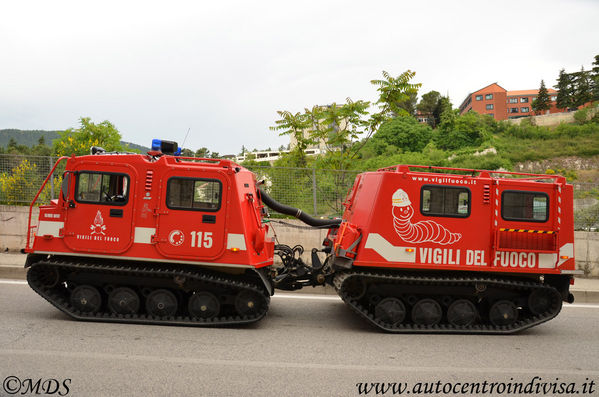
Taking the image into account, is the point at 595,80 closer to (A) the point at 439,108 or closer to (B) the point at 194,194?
(A) the point at 439,108

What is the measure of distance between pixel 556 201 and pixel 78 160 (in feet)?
24.8

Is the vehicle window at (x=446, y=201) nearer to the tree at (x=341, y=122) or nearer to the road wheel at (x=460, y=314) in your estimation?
the road wheel at (x=460, y=314)

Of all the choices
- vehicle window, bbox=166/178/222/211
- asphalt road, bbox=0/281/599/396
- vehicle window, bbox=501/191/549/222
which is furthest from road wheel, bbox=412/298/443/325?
vehicle window, bbox=166/178/222/211

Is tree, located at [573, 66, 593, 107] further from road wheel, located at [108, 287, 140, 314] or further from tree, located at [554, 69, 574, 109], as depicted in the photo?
road wheel, located at [108, 287, 140, 314]

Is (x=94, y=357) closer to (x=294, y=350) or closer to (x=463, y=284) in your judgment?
(x=294, y=350)

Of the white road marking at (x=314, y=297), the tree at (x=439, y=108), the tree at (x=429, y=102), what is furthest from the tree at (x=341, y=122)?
the tree at (x=429, y=102)

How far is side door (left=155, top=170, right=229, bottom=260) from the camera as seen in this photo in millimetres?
6848

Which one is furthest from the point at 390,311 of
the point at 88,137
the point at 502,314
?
the point at 88,137

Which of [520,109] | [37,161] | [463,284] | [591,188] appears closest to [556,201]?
[463,284]

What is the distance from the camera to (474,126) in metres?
70.9

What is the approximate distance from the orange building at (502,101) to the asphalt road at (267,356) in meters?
94.0

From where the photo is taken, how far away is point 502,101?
98625mm

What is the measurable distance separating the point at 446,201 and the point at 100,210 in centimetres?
535

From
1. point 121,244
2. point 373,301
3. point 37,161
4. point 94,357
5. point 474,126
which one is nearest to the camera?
point 94,357
